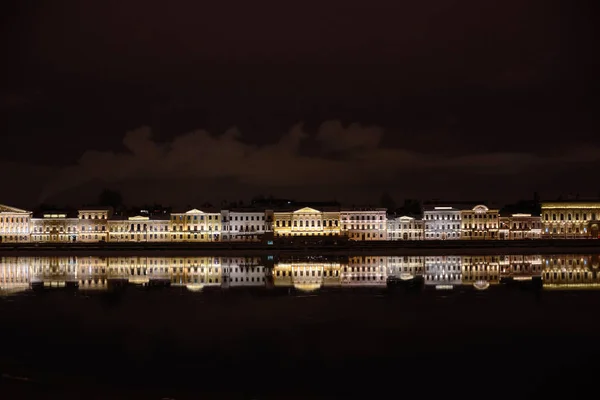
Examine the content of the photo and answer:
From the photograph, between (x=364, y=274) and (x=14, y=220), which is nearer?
(x=364, y=274)

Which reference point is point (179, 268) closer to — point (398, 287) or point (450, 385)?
point (398, 287)

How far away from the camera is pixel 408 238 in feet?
306

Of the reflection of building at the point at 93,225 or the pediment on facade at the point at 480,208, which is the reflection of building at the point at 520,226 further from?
the reflection of building at the point at 93,225

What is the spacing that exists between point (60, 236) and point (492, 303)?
3044 inches

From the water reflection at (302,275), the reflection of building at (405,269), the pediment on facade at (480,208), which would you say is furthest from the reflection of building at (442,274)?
the pediment on facade at (480,208)

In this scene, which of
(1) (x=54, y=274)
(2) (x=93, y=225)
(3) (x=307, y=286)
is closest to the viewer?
(3) (x=307, y=286)

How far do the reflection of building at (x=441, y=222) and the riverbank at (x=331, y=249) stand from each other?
56.7 ft

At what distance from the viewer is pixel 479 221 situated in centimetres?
9450

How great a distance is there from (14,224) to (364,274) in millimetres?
67426

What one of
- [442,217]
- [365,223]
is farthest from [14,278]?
[442,217]

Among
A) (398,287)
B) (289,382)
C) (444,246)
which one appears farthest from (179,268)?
(444,246)

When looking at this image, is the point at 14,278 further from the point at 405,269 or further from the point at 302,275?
the point at 405,269

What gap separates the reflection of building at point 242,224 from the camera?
3622 inches

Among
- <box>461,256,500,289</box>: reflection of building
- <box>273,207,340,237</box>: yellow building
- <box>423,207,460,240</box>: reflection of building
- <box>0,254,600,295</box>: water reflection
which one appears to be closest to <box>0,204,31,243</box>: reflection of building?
<box>273,207,340,237</box>: yellow building
